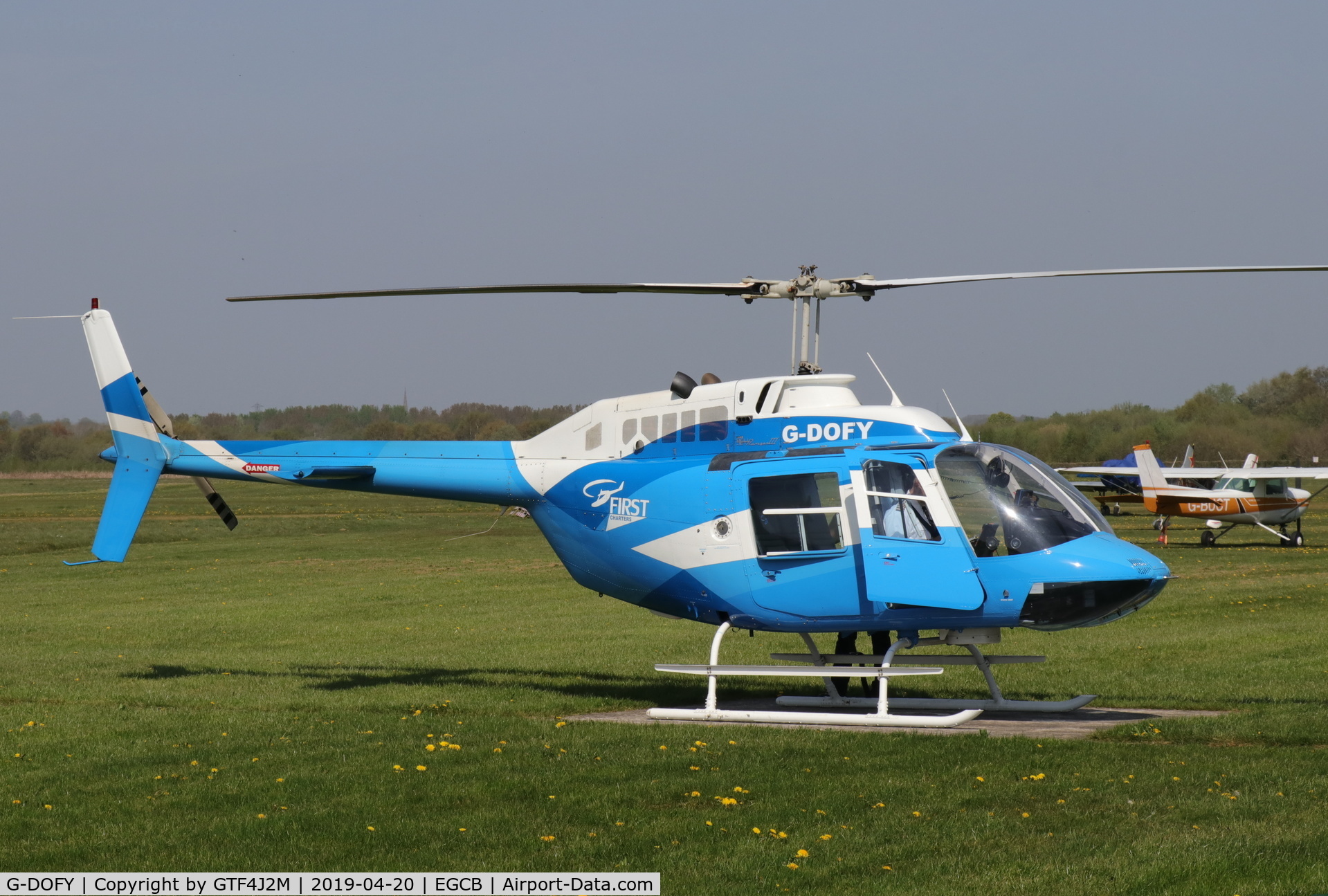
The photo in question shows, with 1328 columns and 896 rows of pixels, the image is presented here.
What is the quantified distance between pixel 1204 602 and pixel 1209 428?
7416 cm

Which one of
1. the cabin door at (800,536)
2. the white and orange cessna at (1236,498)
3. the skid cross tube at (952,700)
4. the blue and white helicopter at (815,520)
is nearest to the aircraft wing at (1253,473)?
A: the white and orange cessna at (1236,498)

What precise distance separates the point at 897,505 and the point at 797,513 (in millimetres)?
939

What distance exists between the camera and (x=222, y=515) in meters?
16.5

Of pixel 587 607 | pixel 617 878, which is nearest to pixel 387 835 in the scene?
pixel 617 878

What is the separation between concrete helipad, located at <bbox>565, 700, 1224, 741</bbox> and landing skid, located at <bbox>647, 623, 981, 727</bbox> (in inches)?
2.3

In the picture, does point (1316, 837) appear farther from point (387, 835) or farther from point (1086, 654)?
point (1086, 654)

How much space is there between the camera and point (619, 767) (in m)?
9.82

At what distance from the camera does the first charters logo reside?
13.1 m

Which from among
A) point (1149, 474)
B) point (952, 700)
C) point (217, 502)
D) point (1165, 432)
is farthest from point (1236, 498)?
point (1165, 432)

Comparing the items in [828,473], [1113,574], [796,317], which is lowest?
[1113,574]

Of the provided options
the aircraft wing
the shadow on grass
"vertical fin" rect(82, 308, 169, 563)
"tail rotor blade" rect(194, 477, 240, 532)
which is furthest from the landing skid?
the aircraft wing

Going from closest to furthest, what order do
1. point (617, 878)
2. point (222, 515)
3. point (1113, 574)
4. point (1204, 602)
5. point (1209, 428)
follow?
point (617, 878), point (1113, 574), point (222, 515), point (1204, 602), point (1209, 428)

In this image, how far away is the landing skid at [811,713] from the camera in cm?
1167

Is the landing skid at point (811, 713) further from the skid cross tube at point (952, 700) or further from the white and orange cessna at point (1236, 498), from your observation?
the white and orange cessna at point (1236, 498)
